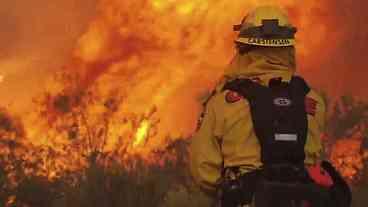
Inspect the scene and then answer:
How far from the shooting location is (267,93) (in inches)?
150

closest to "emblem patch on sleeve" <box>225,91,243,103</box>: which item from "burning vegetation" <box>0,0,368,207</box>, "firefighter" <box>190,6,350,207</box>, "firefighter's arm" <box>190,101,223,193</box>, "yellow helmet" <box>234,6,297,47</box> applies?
"firefighter" <box>190,6,350,207</box>

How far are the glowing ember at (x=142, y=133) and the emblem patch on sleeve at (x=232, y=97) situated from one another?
204 inches

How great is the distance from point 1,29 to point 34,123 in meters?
3.25

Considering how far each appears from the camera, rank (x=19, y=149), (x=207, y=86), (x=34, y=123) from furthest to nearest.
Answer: (x=207, y=86)
(x=34, y=123)
(x=19, y=149)

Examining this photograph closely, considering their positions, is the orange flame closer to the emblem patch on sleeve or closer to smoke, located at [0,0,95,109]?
smoke, located at [0,0,95,109]

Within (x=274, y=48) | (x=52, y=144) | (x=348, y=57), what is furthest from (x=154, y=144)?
(x=274, y=48)

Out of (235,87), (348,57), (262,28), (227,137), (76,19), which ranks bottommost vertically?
(227,137)

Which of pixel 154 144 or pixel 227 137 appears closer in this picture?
pixel 227 137

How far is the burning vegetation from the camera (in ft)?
26.7

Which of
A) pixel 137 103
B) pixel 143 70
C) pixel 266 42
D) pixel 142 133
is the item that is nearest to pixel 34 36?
pixel 143 70

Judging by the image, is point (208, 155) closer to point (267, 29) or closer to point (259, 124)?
point (259, 124)

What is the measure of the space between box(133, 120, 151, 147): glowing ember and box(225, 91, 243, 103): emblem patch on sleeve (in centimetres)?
519

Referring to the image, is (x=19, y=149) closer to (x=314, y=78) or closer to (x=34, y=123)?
(x=34, y=123)

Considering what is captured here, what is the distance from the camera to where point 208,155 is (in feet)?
12.7
